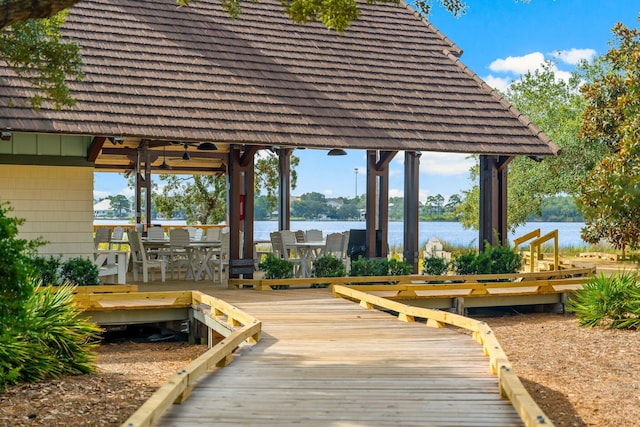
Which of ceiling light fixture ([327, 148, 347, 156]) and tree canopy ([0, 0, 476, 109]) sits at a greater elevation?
tree canopy ([0, 0, 476, 109])

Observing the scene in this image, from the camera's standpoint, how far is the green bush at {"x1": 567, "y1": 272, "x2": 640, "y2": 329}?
1269 cm

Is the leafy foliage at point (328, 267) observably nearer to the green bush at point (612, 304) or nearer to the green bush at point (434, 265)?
the green bush at point (434, 265)

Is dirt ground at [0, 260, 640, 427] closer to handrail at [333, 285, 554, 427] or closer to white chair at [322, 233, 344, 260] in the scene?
handrail at [333, 285, 554, 427]

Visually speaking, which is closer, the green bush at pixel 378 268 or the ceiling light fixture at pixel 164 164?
the green bush at pixel 378 268

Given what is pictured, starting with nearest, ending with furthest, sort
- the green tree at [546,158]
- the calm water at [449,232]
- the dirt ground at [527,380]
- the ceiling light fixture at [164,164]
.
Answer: the dirt ground at [527,380]
the ceiling light fixture at [164,164]
the green tree at [546,158]
the calm water at [449,232]

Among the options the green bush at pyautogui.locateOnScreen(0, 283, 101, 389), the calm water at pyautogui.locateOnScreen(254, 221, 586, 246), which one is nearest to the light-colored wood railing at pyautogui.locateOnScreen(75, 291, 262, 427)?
the green bush at pyautogui.locateOnScreen(0, 283, 101, 389)

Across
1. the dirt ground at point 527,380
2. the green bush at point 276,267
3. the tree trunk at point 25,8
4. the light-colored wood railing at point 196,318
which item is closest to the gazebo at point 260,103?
the green bush at point 276,267

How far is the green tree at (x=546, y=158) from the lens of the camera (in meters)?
27.2

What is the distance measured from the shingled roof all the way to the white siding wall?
100cm

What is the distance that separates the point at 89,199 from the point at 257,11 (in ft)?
20.5

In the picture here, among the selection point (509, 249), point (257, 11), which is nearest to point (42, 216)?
point (257, 11)

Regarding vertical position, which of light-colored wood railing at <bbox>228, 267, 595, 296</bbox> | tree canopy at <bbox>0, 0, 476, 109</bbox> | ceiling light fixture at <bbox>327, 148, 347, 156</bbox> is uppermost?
tree canopy at <bbox>0, 0, 476, 109</bbox>

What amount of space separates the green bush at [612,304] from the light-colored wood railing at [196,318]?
5.91 meters

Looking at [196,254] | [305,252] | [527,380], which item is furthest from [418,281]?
[527,380]
